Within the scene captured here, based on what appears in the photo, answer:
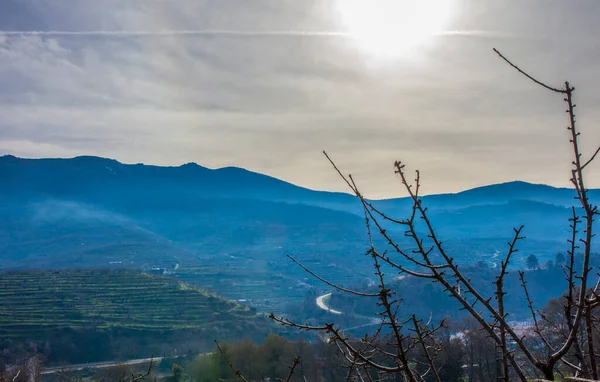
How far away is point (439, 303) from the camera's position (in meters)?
64.9

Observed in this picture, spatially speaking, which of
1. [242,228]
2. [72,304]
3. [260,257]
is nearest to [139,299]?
[72,304]

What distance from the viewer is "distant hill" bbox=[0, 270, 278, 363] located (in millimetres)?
36938

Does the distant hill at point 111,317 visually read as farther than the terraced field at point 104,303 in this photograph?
No

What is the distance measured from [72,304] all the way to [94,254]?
78.5 meters

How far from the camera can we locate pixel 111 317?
143 ft

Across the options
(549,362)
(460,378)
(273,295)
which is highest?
(549,362)

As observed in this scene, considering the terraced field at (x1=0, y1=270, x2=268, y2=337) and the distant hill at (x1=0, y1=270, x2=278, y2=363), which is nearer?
the distant hill at (x1=0, y1=270, x2=278, y2=363)

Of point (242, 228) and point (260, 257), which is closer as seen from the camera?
point (260, 257)

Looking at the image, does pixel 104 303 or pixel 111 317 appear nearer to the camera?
pixel 111 317

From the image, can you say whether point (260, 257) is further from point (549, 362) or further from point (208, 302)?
point (549, 362)

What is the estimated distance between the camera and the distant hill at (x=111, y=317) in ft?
121

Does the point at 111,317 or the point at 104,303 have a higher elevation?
the point at 104,303

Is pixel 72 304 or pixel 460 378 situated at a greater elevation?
pixel 460 378

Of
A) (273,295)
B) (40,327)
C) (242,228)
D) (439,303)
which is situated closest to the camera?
(40,327)
